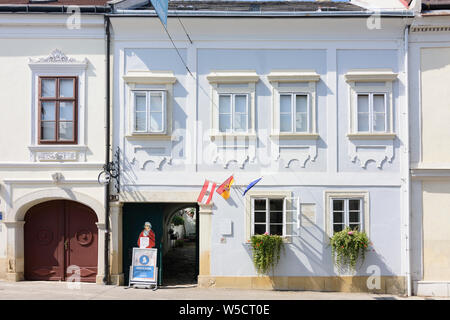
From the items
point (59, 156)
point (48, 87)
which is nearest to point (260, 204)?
point (59, 156)

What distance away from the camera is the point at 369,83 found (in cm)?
1255

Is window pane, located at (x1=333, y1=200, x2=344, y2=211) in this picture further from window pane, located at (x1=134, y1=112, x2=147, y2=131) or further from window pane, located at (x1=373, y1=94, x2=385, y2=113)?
window pane, located at (x1=134, y1=112, x2=147, y2=131)

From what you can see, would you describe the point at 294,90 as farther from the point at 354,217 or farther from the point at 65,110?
the point at 65,110

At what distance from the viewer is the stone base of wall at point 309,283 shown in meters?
12.3

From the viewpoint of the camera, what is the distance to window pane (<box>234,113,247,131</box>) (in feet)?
41.2

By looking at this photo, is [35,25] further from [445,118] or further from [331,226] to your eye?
[445,118]

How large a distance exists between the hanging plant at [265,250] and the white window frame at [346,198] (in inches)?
54.0

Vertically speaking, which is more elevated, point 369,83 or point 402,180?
point 369,83

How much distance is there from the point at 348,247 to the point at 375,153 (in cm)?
263

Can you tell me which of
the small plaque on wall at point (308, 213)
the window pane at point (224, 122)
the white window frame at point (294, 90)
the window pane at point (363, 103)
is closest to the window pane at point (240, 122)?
the window pane at point (224, 122)

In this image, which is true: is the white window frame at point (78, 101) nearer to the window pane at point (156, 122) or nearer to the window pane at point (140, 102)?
the window pane at point (140, 102)

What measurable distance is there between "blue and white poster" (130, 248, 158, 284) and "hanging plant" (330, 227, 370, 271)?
4.76 m

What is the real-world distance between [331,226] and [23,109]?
8.89 metres

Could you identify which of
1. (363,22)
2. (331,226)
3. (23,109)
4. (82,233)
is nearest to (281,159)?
(331,226)
